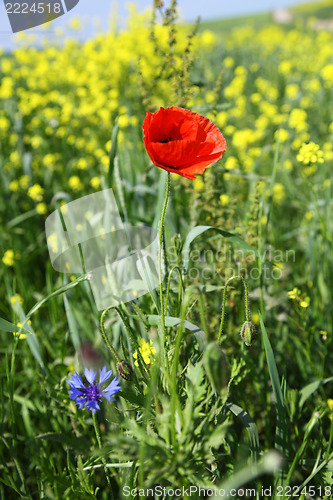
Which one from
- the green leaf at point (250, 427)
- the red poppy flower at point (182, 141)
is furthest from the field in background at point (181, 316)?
the red poppy flower at point (182, 141)

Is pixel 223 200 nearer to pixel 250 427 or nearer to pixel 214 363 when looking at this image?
pixel 250 427

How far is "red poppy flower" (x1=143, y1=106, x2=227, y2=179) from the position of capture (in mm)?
869

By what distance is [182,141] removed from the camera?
89cm

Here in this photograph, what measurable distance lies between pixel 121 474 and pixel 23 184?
2428mm

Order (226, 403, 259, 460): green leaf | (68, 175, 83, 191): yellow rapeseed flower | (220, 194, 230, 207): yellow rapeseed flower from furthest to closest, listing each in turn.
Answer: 1. (68, 175, 83, 191): yellow rapeseed flower
2. (220, 194, 230, 207): yellow rapeseed flower
3. (226, 403, 259, 460): green leaf

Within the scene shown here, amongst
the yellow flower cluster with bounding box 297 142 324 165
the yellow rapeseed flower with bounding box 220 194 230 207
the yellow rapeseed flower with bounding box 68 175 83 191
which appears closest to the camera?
the yellow flower cluster with bounding box 297 142 324 165

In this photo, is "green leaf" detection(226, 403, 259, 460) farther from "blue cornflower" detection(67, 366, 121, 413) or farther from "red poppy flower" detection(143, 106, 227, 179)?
"red poppy flower" detection(143, 106, 227, 179)

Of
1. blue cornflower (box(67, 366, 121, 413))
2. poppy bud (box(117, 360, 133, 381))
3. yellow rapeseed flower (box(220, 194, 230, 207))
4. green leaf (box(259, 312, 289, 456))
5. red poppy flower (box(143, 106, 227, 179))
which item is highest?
red poppy flower (box(143, 106, 227, 179))

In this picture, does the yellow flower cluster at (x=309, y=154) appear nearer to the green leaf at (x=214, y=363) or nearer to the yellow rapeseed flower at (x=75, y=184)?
the green leaf at (x=214, y=363)

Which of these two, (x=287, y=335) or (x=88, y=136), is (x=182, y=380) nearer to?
(x=287, y=335)

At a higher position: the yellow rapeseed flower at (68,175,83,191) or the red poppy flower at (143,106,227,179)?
the red poppy flower at (143,106,227,179)

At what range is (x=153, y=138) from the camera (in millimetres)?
934

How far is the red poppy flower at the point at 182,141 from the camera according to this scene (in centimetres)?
87

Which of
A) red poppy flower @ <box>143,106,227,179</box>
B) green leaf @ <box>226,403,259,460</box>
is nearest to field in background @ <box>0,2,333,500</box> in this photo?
green leaf @ <box>226,403,259,460</box>
